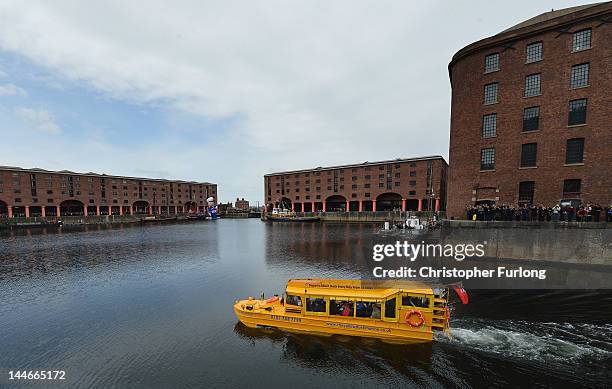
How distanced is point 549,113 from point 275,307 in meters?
37.4

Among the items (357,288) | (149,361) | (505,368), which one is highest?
(357,288)

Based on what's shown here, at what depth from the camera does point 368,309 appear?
1399 cm

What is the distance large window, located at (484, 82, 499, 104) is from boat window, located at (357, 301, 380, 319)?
34380 mm

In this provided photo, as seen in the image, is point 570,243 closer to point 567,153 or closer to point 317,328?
point 567,153

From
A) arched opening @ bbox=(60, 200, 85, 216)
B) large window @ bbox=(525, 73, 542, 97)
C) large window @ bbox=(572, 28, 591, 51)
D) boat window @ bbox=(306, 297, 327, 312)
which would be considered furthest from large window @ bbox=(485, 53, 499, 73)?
arched opening @ bbox=(60, 200, 85, 216)

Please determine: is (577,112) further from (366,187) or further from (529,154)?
(366,187)

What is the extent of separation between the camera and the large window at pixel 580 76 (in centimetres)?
2867

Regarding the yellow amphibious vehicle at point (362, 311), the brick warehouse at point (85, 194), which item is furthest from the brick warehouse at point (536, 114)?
the brick warehouse at point (85, 194)

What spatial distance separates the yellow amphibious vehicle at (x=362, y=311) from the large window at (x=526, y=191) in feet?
84.0

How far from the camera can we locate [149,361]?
42.1 feet

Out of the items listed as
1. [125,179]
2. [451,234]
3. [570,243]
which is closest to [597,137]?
[570,243]

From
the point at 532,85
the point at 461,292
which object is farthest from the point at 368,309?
the point at 532,85

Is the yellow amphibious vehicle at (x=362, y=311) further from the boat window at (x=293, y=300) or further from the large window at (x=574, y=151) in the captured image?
the large window at (x=574, y=151)

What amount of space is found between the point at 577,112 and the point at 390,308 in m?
33.7
